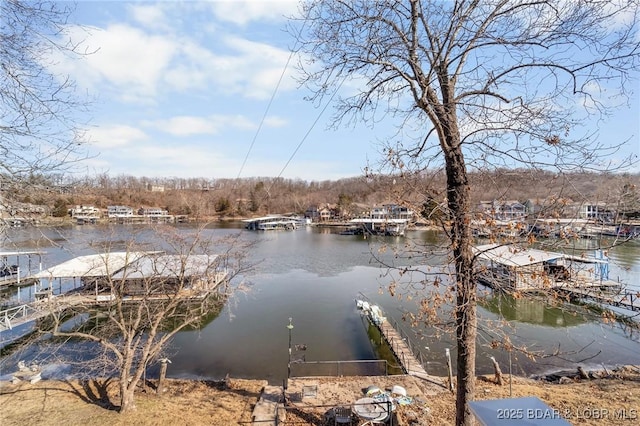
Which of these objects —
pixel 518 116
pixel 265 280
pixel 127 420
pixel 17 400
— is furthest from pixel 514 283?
pixel 265 280

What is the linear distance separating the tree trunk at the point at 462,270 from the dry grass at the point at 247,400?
3.00 m

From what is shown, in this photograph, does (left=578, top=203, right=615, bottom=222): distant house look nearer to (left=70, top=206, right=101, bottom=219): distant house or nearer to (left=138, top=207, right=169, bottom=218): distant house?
(left=70, top=206, right=101, bottom=219): distant house

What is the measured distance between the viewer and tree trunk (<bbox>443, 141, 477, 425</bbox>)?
379 centimetres

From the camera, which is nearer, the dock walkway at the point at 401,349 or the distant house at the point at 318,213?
the dock walkway at the point at 401,349

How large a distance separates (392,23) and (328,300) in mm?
16723

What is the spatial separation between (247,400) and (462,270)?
6.83 metres

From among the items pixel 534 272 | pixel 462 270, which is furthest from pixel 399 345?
pixel 534 272

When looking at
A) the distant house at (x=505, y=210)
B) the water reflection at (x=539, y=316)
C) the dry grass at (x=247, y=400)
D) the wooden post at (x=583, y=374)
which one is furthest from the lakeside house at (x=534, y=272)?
the water reflection at (x=539, y=316)

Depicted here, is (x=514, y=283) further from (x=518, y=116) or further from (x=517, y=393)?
(x=517, y=393)

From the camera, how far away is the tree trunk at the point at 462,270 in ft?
12.4

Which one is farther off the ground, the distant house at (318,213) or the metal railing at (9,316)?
the distant house at (318,213)

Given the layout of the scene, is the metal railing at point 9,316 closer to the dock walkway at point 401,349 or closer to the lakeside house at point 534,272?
the dock walkway at point 401,349

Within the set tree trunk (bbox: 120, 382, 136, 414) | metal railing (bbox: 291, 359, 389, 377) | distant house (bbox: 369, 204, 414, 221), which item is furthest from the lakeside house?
metal railing (bbox: 291, 359, 389, 377)

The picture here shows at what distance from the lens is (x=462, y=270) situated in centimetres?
389
